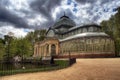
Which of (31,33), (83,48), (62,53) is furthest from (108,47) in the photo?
(31,33)

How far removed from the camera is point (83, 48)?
3572cm

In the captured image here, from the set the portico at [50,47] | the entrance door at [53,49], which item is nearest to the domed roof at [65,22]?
the portico at [50,47]

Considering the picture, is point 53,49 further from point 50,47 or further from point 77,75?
point 77,75

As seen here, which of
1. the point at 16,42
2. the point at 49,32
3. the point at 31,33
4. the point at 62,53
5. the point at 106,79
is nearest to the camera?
the point at 106,79

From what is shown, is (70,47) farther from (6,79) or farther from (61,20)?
(6,79)

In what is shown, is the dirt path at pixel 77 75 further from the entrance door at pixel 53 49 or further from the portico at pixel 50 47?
the entrance door at pixel 53 49

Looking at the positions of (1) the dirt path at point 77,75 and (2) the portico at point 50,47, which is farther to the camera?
(2) the portico at point 50,47

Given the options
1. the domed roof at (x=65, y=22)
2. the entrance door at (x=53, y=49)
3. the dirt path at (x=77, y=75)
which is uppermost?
the domed roof at (x=65, y=22)

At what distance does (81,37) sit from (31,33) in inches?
1460

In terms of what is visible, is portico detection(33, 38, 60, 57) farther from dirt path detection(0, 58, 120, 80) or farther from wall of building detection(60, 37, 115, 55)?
dirt path detection(0, 58, 120, 80)

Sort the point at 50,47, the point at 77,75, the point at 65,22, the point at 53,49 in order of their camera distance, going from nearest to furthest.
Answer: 1. the point at 77,75
2. the point at 50,47
3. the point at 53,49
4. the point at 65,22

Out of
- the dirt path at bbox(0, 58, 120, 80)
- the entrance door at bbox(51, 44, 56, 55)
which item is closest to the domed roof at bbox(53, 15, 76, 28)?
the entrance door at bbox(51, 44, 56, 55)

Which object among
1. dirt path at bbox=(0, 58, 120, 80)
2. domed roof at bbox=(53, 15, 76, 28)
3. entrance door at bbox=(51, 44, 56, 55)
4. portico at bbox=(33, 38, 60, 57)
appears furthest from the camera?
domed roof at bbox=(53, 15, 76, 28)

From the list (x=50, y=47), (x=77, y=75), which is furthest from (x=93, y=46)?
(x=77, y=75)
